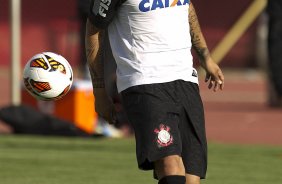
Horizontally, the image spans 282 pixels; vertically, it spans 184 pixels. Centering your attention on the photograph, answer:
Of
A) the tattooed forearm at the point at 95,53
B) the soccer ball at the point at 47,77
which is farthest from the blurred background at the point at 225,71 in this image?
the tattooed forearm at the point at 95,53

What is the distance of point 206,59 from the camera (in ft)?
23.7

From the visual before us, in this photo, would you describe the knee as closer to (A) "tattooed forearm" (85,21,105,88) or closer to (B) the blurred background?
(A) "tattooed forearm" (85,21,105,88)

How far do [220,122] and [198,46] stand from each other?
12148mm

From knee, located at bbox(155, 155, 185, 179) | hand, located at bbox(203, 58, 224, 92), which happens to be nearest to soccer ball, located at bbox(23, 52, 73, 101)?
hand, located at bbox(203, 58, 224, 92)

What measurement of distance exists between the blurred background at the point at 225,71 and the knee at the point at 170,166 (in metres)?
3.82

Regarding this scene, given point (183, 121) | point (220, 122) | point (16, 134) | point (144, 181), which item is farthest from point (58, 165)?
point (220, 122)

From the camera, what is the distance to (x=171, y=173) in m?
6.55

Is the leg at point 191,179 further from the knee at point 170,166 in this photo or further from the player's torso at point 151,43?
the player's torso at point 151,43

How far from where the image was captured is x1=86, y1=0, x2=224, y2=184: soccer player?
668cm

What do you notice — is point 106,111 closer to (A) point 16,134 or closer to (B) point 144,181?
(B) point 144,181

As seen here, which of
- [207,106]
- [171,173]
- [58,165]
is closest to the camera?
[171,173]

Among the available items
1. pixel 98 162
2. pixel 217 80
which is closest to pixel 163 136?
pixel 217 80

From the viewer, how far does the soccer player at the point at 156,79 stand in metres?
6.68

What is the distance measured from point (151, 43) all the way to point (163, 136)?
2.09 feet
